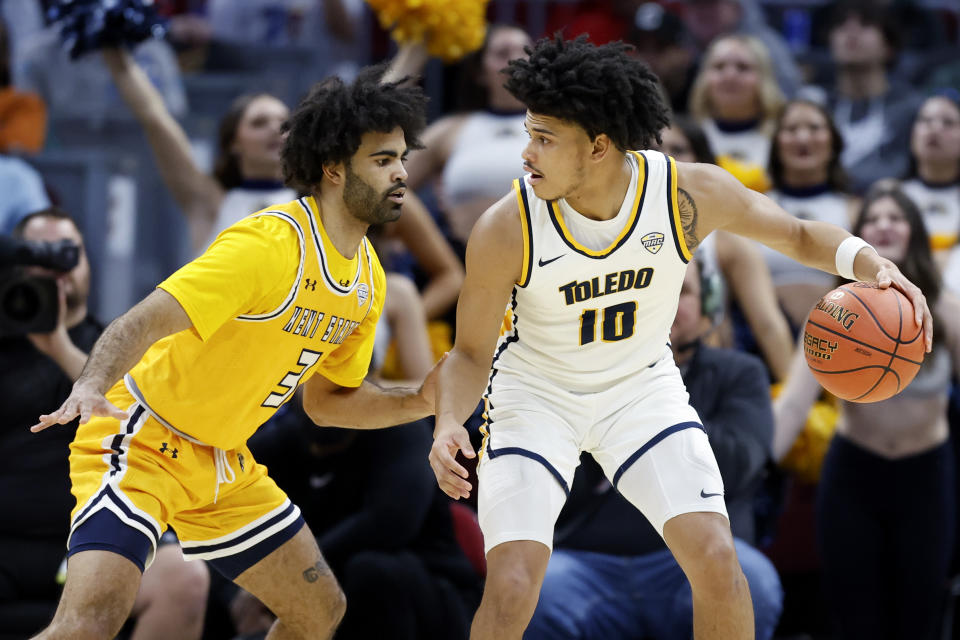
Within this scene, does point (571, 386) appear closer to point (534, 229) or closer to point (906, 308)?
point (534, 229)

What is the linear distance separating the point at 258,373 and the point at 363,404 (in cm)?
45

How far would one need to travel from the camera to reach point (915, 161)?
671 centimetres

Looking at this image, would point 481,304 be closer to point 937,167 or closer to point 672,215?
point 672,215

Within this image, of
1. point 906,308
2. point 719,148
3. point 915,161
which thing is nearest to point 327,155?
point 906,308

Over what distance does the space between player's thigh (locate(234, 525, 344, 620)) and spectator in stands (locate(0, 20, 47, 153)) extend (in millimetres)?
3393

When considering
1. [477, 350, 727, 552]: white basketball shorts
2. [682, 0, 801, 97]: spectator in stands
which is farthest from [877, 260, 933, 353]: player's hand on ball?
[682, 0, 801, 97]: spectator in stands

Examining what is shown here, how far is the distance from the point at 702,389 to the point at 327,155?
1.95m

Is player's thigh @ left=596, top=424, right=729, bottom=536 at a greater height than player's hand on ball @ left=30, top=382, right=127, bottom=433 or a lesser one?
lesser

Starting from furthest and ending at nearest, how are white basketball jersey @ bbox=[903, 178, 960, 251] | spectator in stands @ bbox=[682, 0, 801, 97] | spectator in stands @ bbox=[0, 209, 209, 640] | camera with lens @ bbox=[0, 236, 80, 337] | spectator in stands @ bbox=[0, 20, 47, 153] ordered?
spectator in stands @ bbox=[682, 0, 801, 97]
white basketball jersey @ bbox=[903, 178, 960, 251]
spectator in stands @ bbox=[0, 20, 47, 153]
spectator in stands @ bbox=[0, 209, 209, 640]
camera with lens @ bbox=[0, 236, 80, 337]

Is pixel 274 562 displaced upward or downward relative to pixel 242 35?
downward

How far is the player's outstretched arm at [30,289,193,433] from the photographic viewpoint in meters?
3.04

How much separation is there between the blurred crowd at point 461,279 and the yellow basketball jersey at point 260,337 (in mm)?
1087

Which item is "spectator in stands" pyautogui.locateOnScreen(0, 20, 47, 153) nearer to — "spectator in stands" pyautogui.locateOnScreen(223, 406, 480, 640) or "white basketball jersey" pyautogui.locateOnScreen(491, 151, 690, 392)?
"spectator in stands" pyautogui.locateOnScreen(223, 406, 480, 640)

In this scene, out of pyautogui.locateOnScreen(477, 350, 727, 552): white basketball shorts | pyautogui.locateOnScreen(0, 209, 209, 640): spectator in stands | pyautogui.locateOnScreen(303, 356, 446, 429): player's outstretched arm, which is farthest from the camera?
pyautogui.locateOnScreen(0, 209, 209, 640): spectator in stands
